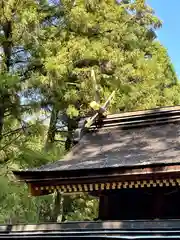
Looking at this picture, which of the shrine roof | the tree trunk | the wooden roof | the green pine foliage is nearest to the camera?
the wooden roof

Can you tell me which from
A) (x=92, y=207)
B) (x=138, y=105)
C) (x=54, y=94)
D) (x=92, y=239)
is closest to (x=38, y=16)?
(x=54, y=94)

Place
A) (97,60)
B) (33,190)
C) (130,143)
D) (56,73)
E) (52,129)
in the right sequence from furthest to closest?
(52,129) → (97,60) → (56,73) → (130,143) → (33,190)

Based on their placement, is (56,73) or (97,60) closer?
(56,73)

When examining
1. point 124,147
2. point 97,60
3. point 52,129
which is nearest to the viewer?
point 124,147

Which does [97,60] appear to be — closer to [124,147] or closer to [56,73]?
[56,73]

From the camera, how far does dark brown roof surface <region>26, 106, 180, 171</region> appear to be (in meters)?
8.02

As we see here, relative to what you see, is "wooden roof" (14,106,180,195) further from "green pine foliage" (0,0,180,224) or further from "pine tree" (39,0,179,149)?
"pine tree" (39,0,179,149)

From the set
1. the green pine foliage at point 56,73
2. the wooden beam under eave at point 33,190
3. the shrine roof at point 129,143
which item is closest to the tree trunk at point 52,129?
the green pine foliage at point 56,73

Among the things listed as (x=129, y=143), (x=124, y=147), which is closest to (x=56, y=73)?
(x=129, y=143)

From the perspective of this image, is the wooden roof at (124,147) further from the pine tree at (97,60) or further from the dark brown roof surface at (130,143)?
the pine tree at (97,60)

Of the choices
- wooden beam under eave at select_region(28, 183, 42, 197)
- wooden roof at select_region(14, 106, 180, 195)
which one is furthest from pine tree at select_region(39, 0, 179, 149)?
wooden beam under eave at select_region(28, 183, 42, 197)

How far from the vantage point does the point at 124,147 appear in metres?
9.46

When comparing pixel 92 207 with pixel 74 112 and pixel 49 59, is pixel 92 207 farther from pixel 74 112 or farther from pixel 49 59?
pixel 49 59

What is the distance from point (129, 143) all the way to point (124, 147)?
1.11 feet
